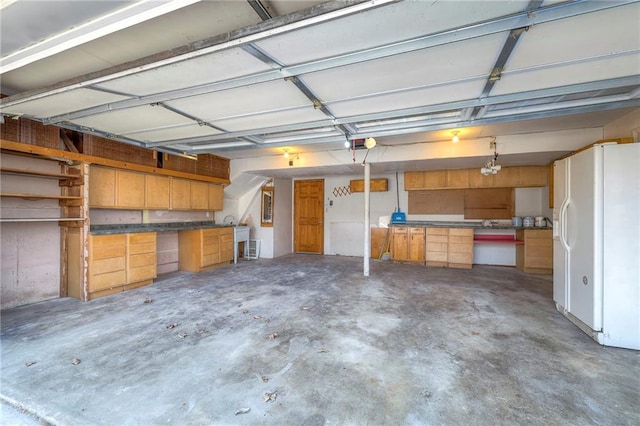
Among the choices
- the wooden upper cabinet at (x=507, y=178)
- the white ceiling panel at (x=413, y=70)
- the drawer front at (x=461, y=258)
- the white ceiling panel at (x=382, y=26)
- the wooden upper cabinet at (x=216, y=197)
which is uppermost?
the white ceiling panel at (x=413, y=70)

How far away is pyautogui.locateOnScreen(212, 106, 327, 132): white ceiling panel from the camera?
9.68 feet

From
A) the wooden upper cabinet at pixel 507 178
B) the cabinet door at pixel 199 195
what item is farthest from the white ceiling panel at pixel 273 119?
the wooden upper cabinet at pixel 507 178

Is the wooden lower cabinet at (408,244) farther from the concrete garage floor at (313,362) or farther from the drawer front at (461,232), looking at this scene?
the concrete garage floor at (313,362)

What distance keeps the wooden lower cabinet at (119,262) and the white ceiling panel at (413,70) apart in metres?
3.88

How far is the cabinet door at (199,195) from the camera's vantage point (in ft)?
19.1

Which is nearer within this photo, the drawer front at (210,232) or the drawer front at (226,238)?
the drawer front at (210,232)

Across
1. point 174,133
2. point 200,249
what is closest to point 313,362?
point 174,133

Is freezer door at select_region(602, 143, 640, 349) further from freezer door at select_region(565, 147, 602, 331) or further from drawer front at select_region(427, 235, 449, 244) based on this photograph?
drawer front at select_region(427, 235, 449, 244)

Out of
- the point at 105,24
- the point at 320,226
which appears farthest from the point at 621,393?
the point at 320,226

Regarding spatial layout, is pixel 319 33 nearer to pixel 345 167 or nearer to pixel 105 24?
pixel 105 24

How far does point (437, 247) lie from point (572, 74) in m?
4.55

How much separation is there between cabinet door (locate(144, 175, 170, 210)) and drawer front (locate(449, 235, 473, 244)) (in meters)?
6.08

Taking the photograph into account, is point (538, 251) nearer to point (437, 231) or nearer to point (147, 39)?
point (437, 231)

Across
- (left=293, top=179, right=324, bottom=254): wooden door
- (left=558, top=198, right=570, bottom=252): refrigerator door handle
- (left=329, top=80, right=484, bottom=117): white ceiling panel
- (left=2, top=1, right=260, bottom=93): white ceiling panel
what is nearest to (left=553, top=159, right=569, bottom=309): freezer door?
(left=558, top=198, right=570, bottom=252): refrigerator door handle
